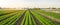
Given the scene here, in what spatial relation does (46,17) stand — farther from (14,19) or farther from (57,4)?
(14,19)

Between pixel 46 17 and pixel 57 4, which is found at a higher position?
pixel 57 4

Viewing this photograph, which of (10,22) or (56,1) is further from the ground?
(56,1)

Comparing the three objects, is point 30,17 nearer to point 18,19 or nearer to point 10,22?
point 18,19

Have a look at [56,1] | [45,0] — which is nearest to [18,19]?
[45,0]

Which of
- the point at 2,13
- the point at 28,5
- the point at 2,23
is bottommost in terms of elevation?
the point at 2,23

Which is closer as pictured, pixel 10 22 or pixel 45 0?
pixel 10 22

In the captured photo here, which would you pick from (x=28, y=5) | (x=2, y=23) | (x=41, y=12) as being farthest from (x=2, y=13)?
(x=41, y=12)
